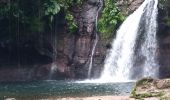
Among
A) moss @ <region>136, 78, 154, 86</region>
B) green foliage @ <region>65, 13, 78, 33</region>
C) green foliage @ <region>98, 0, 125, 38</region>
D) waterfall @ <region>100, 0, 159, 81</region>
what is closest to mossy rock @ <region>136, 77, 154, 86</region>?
moss @ <region>136, 78, 154, 86</region>

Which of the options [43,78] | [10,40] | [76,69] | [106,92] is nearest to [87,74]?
[76,69]

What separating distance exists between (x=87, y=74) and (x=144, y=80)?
49.1ft

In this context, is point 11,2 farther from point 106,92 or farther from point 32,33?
point 106,92

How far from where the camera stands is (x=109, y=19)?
3494 cm

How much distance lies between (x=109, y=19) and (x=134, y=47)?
123 inches

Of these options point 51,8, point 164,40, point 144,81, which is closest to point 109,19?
point 51,8

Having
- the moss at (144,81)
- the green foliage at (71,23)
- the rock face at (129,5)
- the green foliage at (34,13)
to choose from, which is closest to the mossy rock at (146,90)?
the moss at (144,81)

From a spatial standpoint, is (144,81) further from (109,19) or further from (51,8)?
(109,19)

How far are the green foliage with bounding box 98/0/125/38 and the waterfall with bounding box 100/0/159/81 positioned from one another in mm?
545

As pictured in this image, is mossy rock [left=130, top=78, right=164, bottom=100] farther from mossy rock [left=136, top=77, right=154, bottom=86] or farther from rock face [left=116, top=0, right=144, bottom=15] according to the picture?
rock face [left=116, top=0, right=144, bottom=15]

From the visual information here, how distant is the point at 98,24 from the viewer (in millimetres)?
35344

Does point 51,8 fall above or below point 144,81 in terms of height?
above

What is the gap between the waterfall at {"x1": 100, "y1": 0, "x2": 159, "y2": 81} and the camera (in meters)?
32.6

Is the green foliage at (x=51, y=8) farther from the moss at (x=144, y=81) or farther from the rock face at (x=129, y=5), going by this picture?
the moss at (x=144, y=81)
